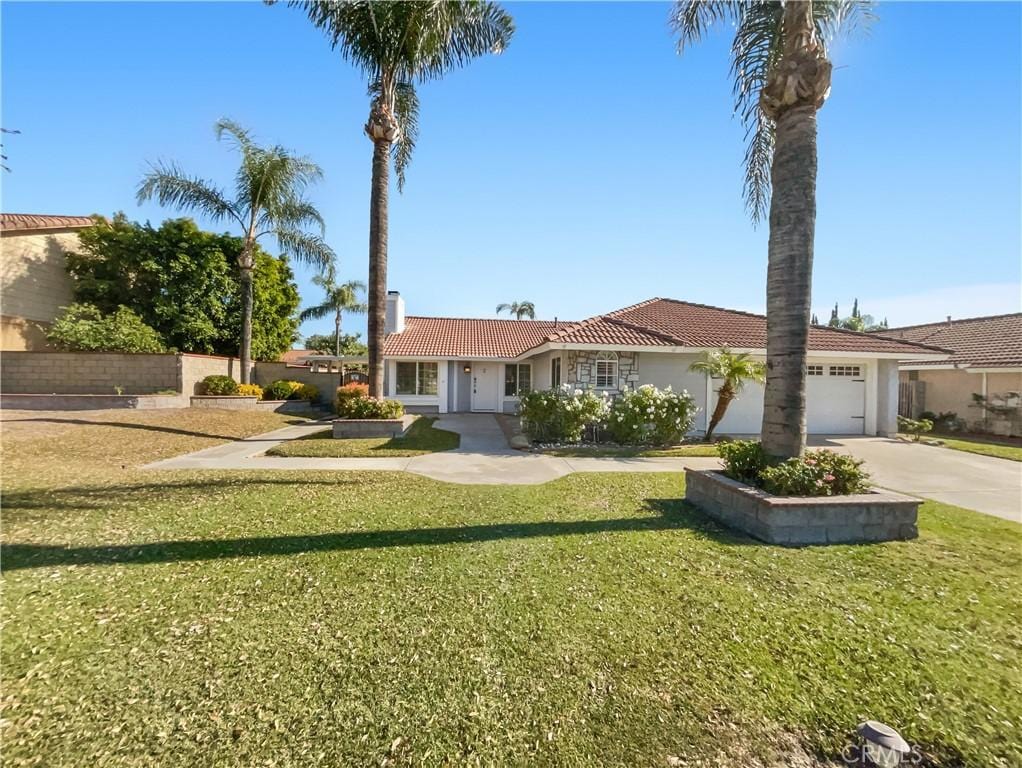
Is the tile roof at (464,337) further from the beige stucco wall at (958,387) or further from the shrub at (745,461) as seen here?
the beige stucco wall at (958,387)

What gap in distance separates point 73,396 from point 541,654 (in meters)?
19.4

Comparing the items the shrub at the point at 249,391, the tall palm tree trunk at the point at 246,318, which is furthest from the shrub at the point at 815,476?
the tall palm tree trunk at the point at 246,318

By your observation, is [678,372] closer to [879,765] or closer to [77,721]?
[879,765]

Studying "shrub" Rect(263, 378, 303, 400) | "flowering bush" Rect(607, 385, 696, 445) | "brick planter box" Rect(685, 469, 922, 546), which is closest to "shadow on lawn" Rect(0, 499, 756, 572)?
"brick planter box" Rect(685, 469, 922, 546)

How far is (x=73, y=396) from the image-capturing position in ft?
49.9

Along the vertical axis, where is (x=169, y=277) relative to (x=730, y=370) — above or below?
above

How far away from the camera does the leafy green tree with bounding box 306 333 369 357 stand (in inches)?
1885

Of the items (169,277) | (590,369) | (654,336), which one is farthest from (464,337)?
(169,277)

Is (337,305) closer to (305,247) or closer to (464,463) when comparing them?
(305,247)

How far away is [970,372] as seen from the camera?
59.0 feet

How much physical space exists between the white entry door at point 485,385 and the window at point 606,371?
348 inches

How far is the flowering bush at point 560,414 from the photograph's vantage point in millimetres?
12414

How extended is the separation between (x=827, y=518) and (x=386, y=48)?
14.2 m

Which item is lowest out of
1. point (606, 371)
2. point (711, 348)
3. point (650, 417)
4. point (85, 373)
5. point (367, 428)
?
point (367, 428)
